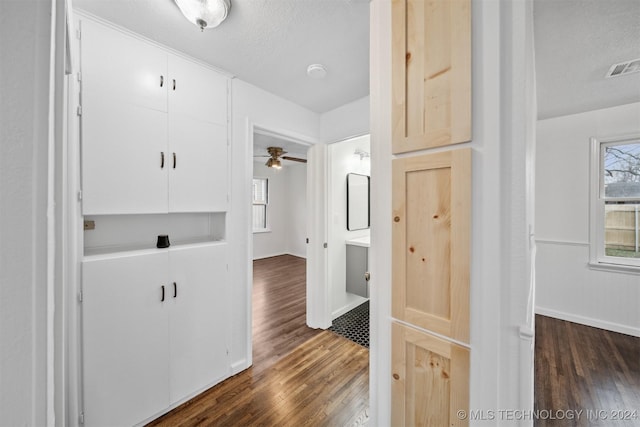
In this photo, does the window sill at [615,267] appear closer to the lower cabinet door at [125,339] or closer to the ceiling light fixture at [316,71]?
the ceiling light fixture at [316,71]

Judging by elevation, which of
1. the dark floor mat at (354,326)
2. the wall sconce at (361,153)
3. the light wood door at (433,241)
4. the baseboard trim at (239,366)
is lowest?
the dark floor mat at (354,326)

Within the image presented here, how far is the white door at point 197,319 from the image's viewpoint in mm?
1695

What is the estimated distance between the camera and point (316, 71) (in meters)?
1.91

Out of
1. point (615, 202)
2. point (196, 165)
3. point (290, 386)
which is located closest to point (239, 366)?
point (290, 386)

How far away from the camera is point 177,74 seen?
172 cm

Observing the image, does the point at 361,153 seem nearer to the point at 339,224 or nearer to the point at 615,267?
the point at 339,224

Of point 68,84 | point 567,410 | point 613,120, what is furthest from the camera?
point 613,120

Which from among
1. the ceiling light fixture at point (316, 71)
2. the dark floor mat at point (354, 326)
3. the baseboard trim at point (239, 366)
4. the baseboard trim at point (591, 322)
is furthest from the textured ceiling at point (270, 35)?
the baseboard trim at point (591, 322)

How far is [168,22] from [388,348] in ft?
6.83

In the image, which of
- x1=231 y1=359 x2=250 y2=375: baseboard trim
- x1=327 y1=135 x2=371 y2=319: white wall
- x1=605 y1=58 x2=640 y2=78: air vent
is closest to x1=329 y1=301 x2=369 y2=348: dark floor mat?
x1=327 y1=135 x2=371 y2=319: white wall

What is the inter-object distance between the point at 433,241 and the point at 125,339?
183 cm

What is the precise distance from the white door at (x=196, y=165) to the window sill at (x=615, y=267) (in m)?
4.06

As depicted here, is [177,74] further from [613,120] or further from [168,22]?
[613,120]

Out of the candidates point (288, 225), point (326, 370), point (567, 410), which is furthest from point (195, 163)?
point (288, 225)
